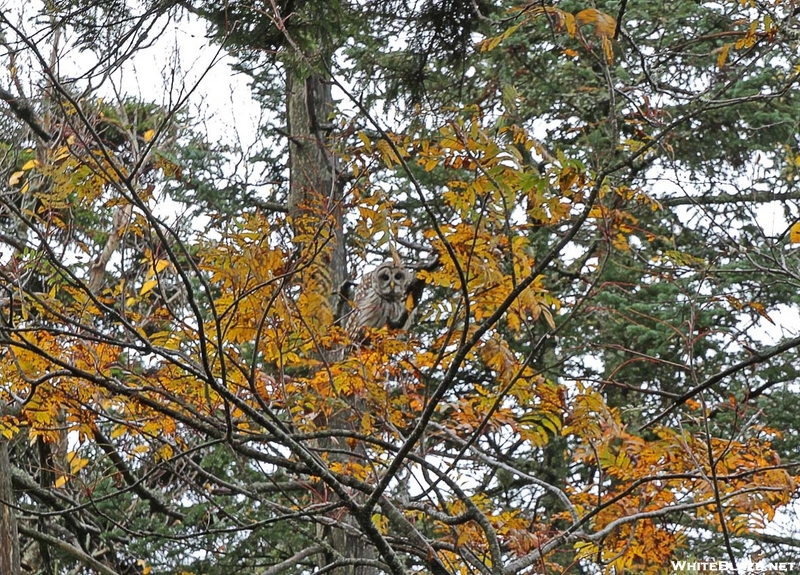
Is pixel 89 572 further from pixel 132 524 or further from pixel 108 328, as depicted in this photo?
pixel 108 328

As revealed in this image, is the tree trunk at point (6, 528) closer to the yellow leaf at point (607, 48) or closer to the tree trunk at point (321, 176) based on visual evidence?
the tree trunk at point (321, 176)

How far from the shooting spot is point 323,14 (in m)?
6.10

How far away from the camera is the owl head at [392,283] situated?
7.15m

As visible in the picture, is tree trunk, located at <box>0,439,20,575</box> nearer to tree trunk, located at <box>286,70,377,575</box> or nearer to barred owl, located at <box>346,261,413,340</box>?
tree trunk, located at <box>286,70,377,575</box>

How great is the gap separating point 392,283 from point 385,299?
141mm

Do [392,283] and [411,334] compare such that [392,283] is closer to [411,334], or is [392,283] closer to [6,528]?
[411,334]

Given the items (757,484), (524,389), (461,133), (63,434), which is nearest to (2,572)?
(63,434)

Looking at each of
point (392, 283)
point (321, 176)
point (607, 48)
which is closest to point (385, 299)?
point (392, 283)

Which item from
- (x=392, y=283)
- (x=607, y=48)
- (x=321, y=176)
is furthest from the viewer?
(x=392, y=283)

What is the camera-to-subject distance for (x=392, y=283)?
7.15 meters

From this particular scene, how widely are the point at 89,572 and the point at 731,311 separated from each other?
771 cm

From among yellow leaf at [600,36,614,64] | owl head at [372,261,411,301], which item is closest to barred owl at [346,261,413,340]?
owl head at [372,261,411,301]

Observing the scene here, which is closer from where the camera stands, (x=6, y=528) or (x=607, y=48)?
(x=607, y=48)

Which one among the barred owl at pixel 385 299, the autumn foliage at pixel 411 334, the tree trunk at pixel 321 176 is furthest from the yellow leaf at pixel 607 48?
the barred owl at pixel 385 299
